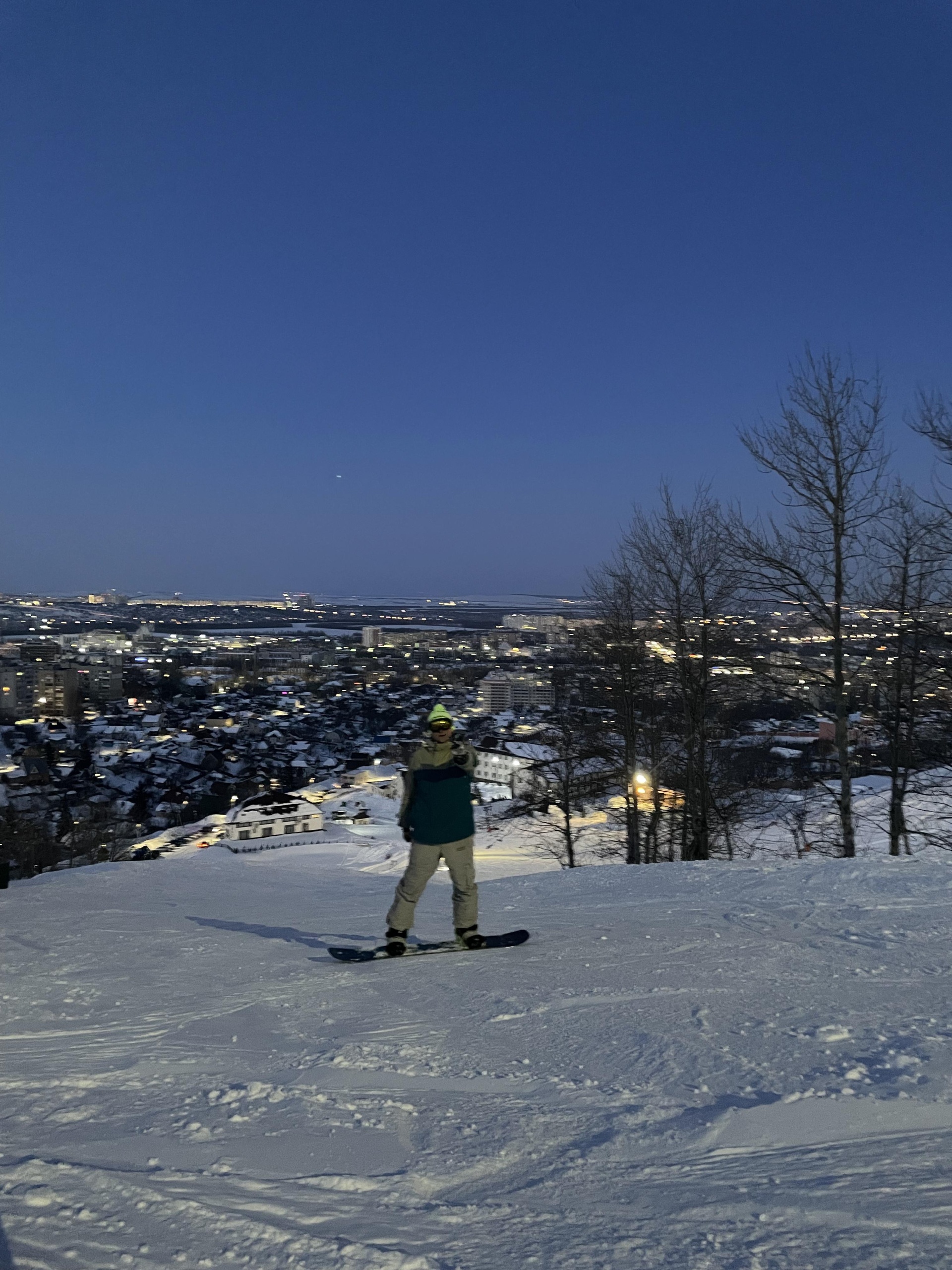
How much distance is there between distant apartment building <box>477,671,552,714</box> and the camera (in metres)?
19.9

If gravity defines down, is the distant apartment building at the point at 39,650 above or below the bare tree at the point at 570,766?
above

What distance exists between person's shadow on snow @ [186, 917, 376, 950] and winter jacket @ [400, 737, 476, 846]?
59.5 inches

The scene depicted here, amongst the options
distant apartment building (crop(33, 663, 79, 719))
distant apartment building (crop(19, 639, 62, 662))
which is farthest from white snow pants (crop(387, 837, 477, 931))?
distant apartment building (crop(19, 639, 62, 662))

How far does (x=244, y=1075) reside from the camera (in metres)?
3.50

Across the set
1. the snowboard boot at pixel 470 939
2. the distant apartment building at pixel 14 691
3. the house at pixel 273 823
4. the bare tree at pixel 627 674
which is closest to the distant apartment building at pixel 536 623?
the bare tree at pixel 627 674

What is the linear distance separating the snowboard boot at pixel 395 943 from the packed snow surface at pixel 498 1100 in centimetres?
27

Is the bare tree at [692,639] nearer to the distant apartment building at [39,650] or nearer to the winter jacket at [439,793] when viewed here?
the winter jacket at [439,793]

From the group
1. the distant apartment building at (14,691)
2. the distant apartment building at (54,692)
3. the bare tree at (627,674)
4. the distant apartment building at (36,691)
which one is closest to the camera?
the bare tree at (627,674)

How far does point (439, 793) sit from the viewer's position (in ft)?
19.0

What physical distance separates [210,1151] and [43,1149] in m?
0.61

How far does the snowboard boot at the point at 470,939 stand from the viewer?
5863 mm

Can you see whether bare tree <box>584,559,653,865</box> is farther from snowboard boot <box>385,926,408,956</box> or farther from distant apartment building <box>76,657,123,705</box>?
distant apartment building <box>76,657,123,705</box>

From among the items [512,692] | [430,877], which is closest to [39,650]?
[512,692]

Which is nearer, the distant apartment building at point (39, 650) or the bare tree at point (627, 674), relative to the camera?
the bare tree at point (627, 674)
